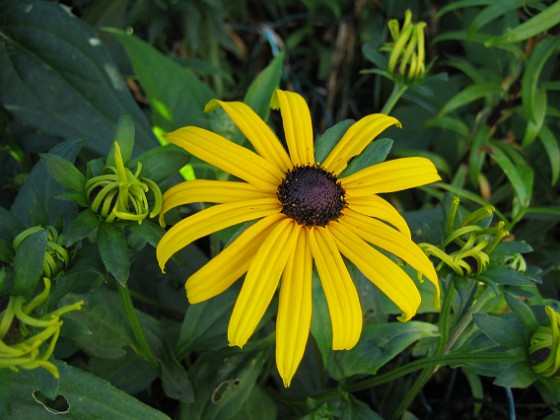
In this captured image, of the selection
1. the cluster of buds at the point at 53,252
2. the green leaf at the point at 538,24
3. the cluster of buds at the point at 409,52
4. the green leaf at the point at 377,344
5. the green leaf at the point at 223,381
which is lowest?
the green leaf at the point at 223,381

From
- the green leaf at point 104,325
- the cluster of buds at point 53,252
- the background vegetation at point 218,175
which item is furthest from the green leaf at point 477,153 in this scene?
the cluster of buds at point 53,252

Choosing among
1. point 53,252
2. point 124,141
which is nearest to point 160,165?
point 124,141

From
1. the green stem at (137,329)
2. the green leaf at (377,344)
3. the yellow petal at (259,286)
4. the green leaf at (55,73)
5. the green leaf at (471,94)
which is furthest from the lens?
the green leaf at (471,94)

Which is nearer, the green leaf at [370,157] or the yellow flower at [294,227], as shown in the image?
the yellow flower at [294,227]

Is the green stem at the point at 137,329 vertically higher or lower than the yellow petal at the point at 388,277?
lower

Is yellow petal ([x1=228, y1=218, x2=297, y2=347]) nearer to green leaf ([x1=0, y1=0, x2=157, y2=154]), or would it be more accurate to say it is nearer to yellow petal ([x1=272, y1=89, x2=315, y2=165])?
yellow petal ([x1=272, y1=89, x2=315, y2=165])

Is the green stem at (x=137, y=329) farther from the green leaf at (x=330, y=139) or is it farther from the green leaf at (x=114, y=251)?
the green leaf at (x=330, y=139)

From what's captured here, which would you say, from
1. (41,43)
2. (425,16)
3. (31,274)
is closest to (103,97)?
(41,43)

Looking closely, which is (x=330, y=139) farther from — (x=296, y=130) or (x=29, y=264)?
(x=29, y=264)

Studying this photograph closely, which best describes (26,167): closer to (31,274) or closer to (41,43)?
(41,43)
